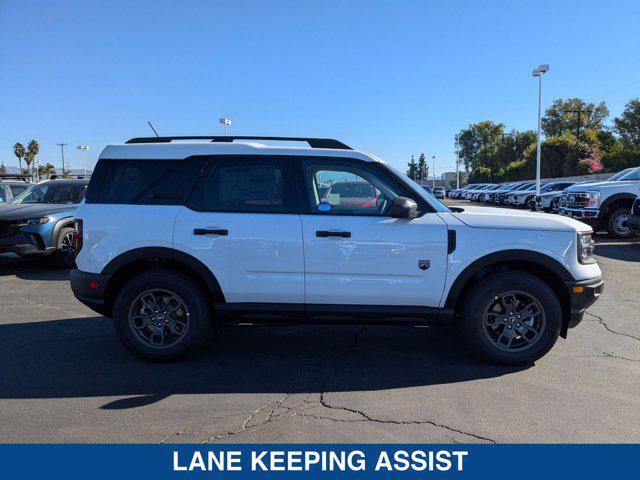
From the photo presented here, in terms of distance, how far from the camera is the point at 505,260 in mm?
4367

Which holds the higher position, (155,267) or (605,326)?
(155,267)

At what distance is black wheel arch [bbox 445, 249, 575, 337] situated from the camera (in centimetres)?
433

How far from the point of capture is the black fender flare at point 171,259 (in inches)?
174

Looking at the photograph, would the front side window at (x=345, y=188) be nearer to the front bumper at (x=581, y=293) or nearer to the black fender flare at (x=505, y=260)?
the black fender flare at (x=505, y=260)

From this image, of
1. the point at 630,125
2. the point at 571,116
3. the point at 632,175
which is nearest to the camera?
the point at 632,175

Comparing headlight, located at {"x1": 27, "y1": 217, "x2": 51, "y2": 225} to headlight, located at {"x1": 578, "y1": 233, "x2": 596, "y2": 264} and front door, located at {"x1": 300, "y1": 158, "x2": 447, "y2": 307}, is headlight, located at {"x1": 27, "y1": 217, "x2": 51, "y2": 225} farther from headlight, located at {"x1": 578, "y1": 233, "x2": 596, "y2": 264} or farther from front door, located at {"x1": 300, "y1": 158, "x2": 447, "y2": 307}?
headlight, located at {"x1": 578, "y1": 233, "x2": 596, "y2": 264}

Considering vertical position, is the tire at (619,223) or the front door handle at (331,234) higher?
the front door handle at (331,234)

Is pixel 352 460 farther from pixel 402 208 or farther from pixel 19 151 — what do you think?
pixel 19 151

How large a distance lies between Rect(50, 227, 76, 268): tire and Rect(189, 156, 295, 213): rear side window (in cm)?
561

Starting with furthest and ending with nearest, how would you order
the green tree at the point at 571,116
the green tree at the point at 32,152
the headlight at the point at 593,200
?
the green tree at the point at 32,152 → the green tree at the point at 571,116 → the headlight at the point at 593,200

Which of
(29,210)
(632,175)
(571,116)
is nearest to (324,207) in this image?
(29,210)

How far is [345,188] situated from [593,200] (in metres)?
11.5

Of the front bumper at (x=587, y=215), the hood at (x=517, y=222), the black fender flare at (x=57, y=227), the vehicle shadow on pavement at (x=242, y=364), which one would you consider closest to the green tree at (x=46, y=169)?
the black fender flare at (x=57, y=227)

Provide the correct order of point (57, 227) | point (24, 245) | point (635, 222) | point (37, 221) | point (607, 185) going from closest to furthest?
point (24, 245) → point (37, 221) → point (57, 227) → point (635, 222) → point (607, 185)
